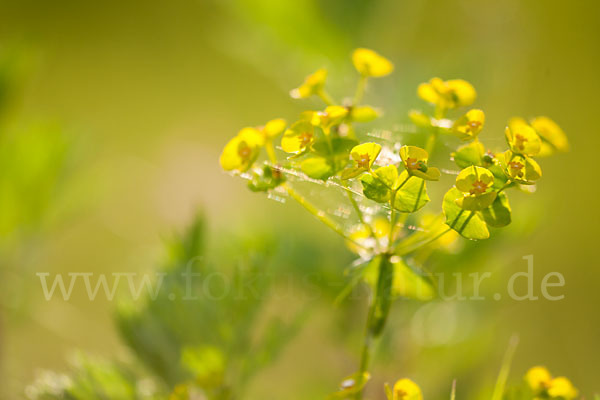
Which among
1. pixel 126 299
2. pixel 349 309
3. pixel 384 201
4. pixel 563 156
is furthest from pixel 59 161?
pixel 563 156

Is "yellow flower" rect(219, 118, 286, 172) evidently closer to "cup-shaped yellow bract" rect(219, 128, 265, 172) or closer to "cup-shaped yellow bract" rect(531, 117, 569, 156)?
"cup-shaped yellow bract" rect(219, 128, 265, 172)

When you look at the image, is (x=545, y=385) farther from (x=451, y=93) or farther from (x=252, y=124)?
(x=252, y=124)

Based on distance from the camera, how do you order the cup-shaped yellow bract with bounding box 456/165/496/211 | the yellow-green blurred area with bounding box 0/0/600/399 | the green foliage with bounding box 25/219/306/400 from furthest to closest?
the yellow-green blurred area with bounding box 0/0/600/399 → the green foliage with bounding box 25/219/306/400 → the cup-shaped yellow bract with bounding box 456/165/496/211

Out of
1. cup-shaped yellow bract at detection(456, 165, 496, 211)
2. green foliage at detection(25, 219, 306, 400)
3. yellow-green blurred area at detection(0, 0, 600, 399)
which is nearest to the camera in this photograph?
cup-shaped yellow bract at detection(456, 165, 496, 211)

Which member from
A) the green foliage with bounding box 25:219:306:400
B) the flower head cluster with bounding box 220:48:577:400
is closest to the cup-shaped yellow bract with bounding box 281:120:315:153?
the flower head cluster with bounding box 220:48:577:400

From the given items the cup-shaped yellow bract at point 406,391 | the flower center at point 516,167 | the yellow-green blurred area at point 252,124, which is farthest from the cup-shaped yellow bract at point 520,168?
the yellow-green blurred area at point 252,124
